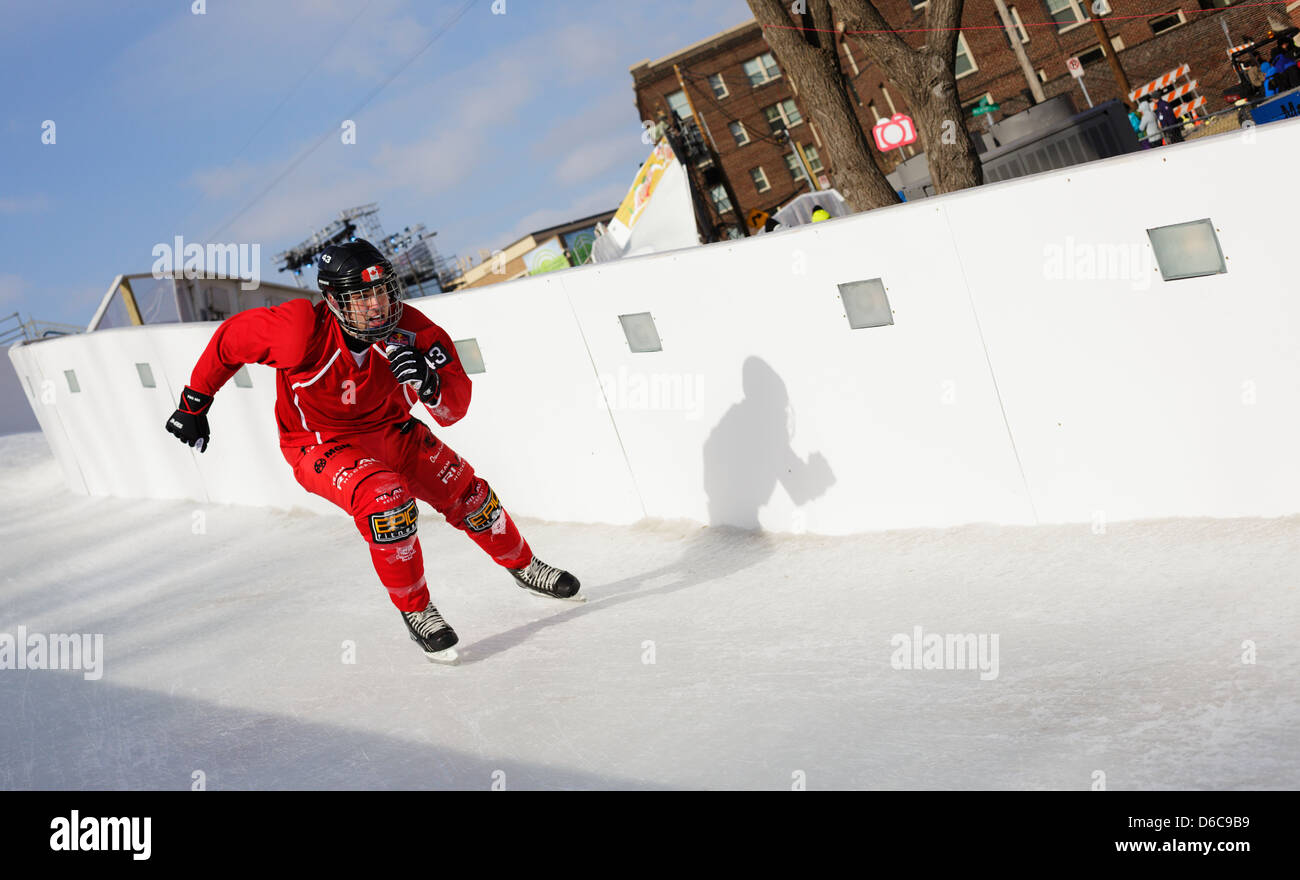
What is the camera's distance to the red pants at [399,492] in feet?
16.0

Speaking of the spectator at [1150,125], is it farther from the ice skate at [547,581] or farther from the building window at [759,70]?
the building window at [759,70]

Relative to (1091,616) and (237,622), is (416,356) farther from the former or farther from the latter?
(1091,616)

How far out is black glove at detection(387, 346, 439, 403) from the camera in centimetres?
491

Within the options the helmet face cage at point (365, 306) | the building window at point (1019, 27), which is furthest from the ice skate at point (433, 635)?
the building window at point (1019, 27)

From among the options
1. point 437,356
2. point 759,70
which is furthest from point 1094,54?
point 437,356

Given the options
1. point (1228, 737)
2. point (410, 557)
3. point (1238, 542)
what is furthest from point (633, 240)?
point (1228, 737)

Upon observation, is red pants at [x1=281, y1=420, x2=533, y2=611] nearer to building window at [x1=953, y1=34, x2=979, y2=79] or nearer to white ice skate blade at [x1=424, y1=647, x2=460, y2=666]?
white ice skate blade at [x1=424, y1=647, x2=460, y2=666]

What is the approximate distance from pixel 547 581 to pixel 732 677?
1.72 metres

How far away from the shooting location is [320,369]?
4.88 meters

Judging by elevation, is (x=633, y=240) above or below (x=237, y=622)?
above

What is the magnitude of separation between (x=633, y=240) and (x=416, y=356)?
761 centimetres

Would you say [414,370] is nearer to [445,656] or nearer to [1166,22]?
[445,656]

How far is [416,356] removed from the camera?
4.96m
